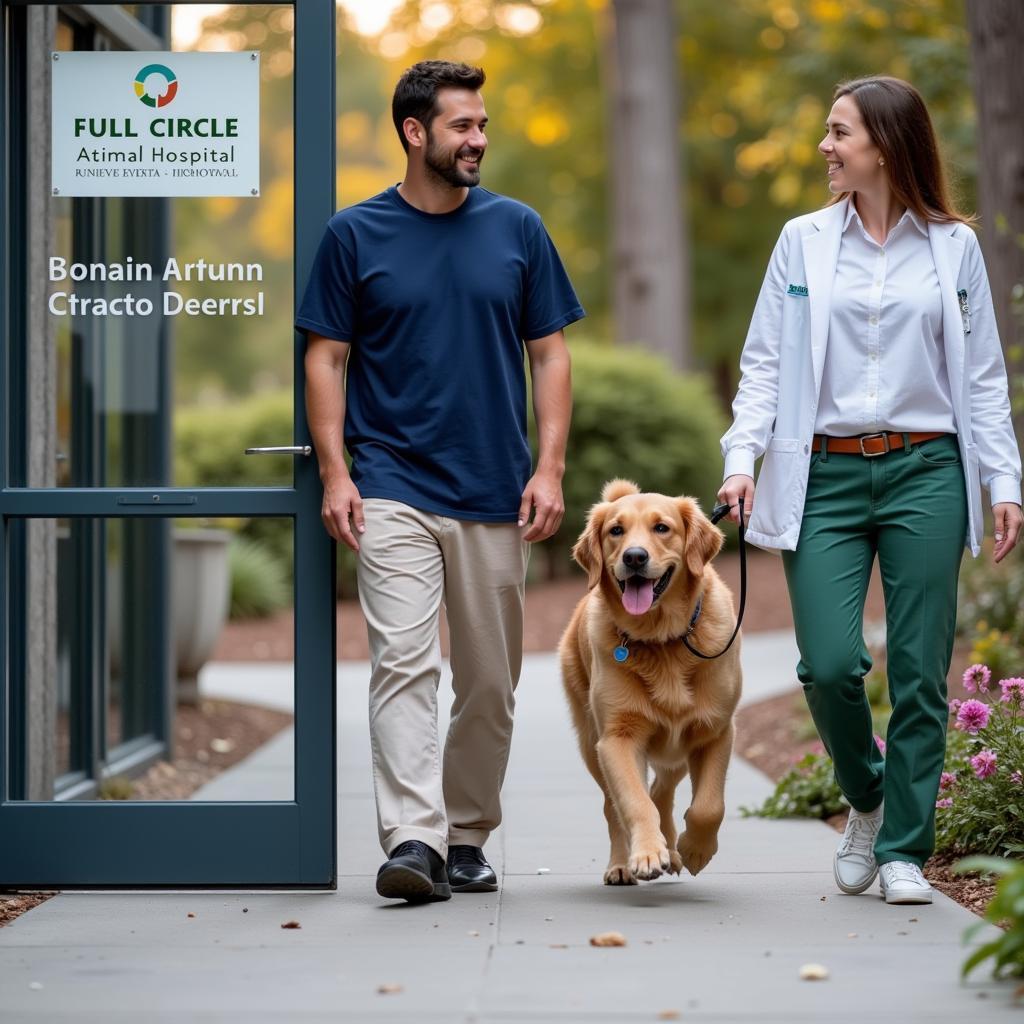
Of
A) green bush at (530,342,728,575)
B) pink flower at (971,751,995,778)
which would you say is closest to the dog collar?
pink flower at (971,751,995,778)

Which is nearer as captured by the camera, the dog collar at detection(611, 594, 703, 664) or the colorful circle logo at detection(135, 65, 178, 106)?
the dog collar at detection(611, 594, 703, 664)

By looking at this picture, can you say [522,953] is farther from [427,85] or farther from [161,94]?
[161,94]

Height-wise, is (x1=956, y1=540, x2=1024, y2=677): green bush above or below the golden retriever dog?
below

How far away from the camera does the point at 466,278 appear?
4.89 m

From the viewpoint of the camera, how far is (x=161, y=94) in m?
5.12

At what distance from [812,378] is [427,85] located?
4.60 ft

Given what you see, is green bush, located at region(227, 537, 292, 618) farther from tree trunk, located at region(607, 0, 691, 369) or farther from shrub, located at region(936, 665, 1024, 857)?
shrub, located at region(936, 665, 1024, 857)

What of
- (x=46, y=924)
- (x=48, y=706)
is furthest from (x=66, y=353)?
(x=46, y=924)

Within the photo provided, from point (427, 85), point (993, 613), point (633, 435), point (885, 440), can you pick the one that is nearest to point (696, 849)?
point (885, 440)

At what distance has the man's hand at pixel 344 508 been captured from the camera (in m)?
4.81

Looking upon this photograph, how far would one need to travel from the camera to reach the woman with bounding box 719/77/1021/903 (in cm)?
463

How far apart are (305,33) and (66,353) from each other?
1.75 m

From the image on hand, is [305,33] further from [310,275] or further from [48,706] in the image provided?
[48,706]

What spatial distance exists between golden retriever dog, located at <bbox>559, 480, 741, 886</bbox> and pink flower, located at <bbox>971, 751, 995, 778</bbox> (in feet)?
2.61
